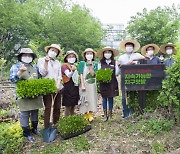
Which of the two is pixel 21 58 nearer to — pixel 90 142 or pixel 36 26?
pixel 90 142

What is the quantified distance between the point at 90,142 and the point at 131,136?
745 millimetres

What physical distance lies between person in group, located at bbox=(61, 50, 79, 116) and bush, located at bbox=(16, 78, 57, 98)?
48cm

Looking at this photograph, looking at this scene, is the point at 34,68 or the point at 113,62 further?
Result: the point at 113,62

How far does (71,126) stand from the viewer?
15.6 ft

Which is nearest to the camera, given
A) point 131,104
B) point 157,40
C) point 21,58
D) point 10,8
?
point 21,58

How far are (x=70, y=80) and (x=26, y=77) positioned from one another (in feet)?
2.94

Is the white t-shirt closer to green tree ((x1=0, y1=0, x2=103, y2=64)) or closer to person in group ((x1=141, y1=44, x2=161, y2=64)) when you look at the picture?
person in group ((x1=141, y1=44, x2=161, y2=64))

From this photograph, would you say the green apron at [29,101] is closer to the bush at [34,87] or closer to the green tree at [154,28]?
the bush at [34,87]

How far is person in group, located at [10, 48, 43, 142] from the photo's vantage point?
4.50 metres

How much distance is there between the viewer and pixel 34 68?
15.8 feet

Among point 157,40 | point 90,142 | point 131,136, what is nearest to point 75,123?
point 90,142

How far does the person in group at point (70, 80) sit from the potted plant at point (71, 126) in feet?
1.42

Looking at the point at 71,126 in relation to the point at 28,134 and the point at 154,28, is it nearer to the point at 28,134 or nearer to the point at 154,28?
the point at 28,134

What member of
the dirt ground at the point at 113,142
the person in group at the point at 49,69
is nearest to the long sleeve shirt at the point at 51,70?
the person in group at the point at 49,69
